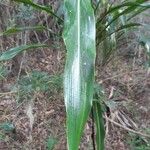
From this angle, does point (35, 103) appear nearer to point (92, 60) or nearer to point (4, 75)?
point (4, 75)

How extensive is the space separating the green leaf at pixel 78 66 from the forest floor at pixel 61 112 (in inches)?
42.8

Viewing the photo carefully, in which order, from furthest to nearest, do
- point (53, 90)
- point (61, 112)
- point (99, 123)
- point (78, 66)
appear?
point (61, 112) < point (53, 90) < point (99, 123) < point (78, 66)

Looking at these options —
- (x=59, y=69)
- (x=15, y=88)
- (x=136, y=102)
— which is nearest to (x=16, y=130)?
(x=15, y=88)

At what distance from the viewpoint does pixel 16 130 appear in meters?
2.42

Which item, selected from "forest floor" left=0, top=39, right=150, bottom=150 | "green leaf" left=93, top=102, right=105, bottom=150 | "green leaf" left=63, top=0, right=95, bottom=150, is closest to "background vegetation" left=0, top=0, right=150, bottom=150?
"forest floor" left=0, top=39, right=150, bottom=150

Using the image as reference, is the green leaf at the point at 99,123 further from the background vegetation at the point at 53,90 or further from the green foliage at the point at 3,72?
the green foliage at the point at 3,72

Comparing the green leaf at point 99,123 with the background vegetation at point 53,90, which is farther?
the background vegetation at point 53,90

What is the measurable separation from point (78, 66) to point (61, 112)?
5.56ft

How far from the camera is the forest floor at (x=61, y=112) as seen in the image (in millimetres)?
2318

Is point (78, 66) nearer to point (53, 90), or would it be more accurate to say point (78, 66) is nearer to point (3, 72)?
point (53, 90)

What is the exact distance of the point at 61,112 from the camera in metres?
2.65

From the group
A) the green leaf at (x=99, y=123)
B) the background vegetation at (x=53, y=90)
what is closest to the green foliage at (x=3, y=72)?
the background vegetation at (x=53, y=90)

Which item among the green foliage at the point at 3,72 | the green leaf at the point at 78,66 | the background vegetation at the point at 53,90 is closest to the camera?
the green leaf at the point at 78,66

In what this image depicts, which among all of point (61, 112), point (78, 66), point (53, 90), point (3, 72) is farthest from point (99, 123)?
point (3, 72)
